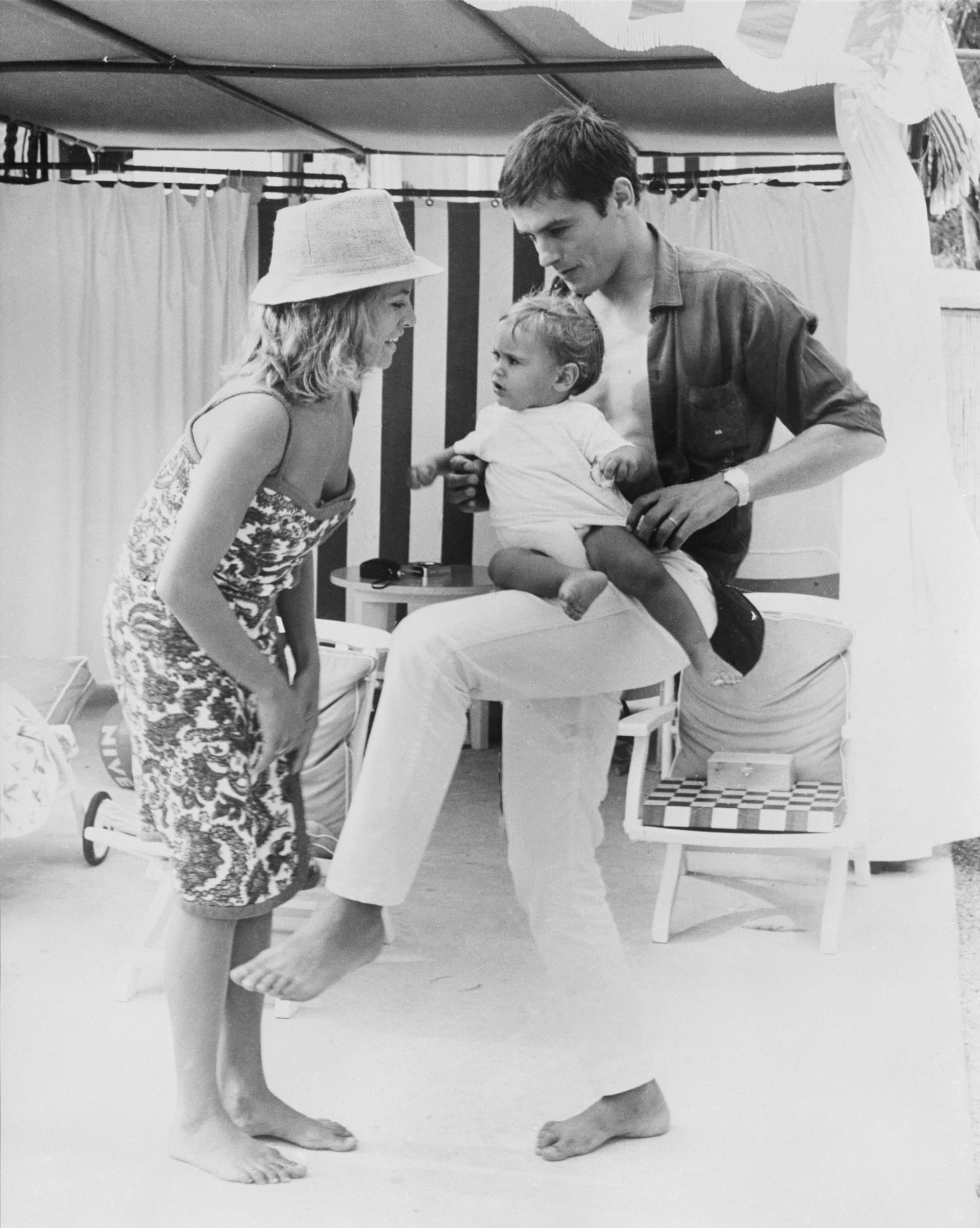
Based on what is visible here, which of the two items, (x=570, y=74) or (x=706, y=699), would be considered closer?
(x=570, y=74)

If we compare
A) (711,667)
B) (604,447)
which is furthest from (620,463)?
(711,667)

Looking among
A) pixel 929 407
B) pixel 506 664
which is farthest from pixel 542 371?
pixel 929 407

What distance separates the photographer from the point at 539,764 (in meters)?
2.19

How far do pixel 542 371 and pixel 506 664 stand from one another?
1.52ft

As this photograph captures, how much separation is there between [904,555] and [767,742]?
43 cm

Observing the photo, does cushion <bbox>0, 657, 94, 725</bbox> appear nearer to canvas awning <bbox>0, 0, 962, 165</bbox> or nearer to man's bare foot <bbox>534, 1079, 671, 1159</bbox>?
canvas awning <bbox>0, 0, 962, 165</bbox>

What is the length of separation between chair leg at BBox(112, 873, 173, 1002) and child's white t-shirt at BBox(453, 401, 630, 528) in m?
0.83

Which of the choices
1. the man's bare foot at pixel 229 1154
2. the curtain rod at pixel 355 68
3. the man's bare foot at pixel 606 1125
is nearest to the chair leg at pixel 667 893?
the man's bare foot at pixel 606 1125

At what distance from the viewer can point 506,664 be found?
6.77 ft

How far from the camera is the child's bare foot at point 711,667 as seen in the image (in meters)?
2.09

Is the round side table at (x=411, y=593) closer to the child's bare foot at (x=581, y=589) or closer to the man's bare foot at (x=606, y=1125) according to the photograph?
the child's bare foot at (x=581, y=589)

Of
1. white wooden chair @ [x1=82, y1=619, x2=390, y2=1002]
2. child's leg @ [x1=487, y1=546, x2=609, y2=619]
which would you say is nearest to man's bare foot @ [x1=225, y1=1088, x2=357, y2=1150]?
white wooden chair @ [x1=82, y1=619, x2=390, y2=1002]

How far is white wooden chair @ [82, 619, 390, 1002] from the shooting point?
2.07m

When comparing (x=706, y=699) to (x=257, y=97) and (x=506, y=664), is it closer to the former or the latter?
(x=506, y=664)
